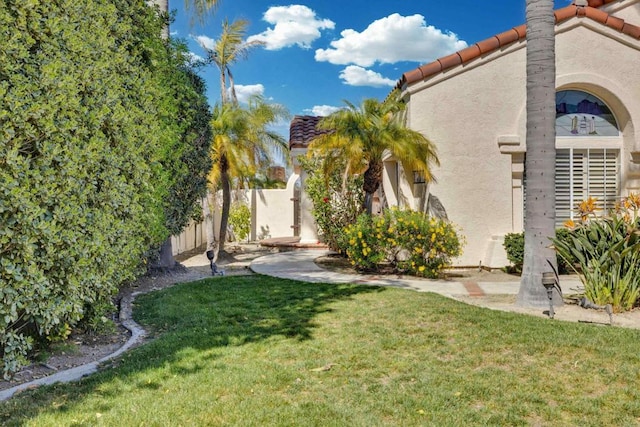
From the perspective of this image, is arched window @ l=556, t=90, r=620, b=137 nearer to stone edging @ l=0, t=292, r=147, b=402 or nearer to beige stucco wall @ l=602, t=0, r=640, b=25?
beige stucco wall @ l=602, t=0, r=640, b=25

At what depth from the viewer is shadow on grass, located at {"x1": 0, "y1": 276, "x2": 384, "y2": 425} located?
4.24 metres

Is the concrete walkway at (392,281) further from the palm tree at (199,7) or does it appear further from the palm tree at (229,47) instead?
the palm tree at (229,47)

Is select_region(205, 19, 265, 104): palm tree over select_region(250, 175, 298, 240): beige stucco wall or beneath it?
over

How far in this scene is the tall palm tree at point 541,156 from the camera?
758 cm

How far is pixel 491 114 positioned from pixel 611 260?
226 inches

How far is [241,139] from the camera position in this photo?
15.3 meters

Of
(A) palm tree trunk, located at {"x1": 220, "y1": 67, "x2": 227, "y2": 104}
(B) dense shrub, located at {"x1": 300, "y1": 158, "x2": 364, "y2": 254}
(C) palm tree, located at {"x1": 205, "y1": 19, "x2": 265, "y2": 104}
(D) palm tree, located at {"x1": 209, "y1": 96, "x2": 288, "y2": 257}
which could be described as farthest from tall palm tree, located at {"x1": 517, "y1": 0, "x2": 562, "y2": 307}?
(A) palm tree trunk, located at {"x1": 220, "y1": 67, "x2": 227, "y2": 104}

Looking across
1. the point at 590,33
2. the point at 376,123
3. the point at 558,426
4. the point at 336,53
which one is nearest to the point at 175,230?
the point at 376,123

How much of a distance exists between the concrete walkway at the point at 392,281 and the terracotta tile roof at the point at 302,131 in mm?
5834

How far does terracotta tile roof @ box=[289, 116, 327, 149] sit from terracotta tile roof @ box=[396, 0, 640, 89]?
6.52 m

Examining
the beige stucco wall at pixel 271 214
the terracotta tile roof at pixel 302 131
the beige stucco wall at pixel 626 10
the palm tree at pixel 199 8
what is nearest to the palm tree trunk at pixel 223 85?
the beige stucco wall at pixel 271 214

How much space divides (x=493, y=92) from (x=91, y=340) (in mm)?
10614

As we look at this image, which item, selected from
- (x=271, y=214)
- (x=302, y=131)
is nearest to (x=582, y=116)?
(x=302, y=131)

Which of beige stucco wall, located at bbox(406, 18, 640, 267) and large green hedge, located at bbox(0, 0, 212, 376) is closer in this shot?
large green hedge, located at bbox(0, 0, 212, 376)
